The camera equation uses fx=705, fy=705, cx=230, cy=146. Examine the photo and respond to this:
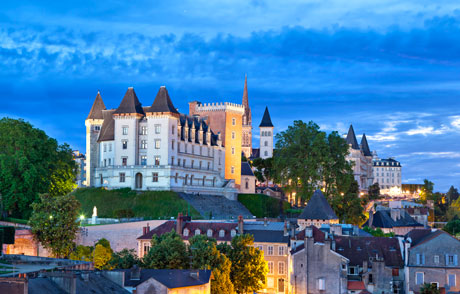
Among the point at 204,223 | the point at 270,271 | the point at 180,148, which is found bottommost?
the point at 270,271

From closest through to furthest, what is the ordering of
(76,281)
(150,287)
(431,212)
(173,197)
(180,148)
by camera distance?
(76,281) < (150,287) < (173,197) < (180,148) < (431,212)

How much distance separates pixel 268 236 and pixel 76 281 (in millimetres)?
35667

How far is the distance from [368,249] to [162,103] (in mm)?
43204

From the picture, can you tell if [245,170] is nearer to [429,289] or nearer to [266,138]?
[429,289]

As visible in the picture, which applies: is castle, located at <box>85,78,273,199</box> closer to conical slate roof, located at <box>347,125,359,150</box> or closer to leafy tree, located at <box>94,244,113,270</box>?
leafy tree, located at <box>94,244,113,270</box>

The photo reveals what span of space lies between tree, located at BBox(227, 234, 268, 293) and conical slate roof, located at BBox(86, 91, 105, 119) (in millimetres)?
48843

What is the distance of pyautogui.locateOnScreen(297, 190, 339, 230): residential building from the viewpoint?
84000 millimetres

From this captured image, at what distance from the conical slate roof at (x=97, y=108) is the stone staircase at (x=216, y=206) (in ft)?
63.8

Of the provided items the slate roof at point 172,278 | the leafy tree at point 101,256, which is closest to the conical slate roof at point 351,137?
the leafy tree at point 101,256

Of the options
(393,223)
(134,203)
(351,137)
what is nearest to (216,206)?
(134,203)

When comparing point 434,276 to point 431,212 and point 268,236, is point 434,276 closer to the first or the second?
point 268,236

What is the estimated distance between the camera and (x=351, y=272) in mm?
64000

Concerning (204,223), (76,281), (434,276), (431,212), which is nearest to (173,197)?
(204,223)

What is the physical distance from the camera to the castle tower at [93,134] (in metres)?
104
